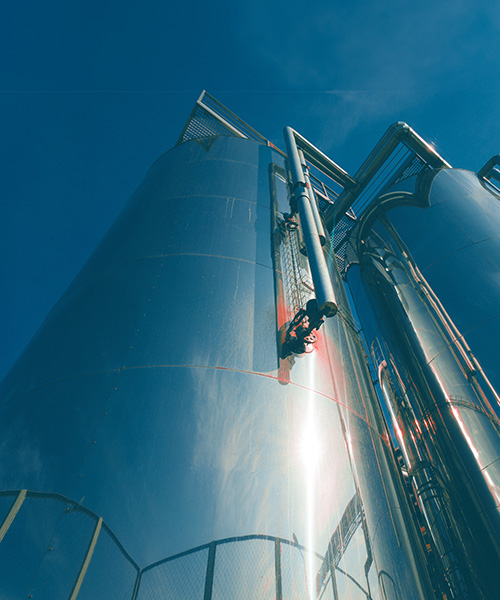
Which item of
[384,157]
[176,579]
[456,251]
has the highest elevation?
[384,157]

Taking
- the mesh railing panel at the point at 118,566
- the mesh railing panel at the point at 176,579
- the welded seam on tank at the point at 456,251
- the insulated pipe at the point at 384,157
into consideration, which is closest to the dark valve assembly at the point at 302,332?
the mesh railing panel at the point at 118,566

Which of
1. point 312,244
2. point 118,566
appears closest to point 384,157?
point 312,244

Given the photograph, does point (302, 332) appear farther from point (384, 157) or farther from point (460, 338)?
point (384, 157)

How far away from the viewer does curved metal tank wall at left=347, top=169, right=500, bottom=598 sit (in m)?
5.88

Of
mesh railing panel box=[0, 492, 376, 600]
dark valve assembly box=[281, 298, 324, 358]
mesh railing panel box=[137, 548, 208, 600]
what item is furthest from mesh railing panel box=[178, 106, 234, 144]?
mesh railing panel box=[137, 548, 208, 600]

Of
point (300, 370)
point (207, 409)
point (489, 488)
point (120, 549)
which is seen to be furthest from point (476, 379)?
point (120, 549)

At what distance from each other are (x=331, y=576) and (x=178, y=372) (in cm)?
246

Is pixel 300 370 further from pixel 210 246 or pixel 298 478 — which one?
pixel 210 246

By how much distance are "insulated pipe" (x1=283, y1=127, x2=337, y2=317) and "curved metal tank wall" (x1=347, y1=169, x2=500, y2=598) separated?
3.37 meters

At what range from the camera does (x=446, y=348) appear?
722 cm

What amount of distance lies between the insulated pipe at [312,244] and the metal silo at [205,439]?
4cm

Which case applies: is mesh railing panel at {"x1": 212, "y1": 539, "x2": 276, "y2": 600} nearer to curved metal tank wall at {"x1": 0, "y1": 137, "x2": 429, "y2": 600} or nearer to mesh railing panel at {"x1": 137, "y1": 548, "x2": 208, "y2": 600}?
curved metal tank wall at {"x1": 0, "y1": 137, "x2": 429, "y2": 600}

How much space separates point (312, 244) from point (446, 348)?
364 cm

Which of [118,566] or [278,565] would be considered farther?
[278,565]
